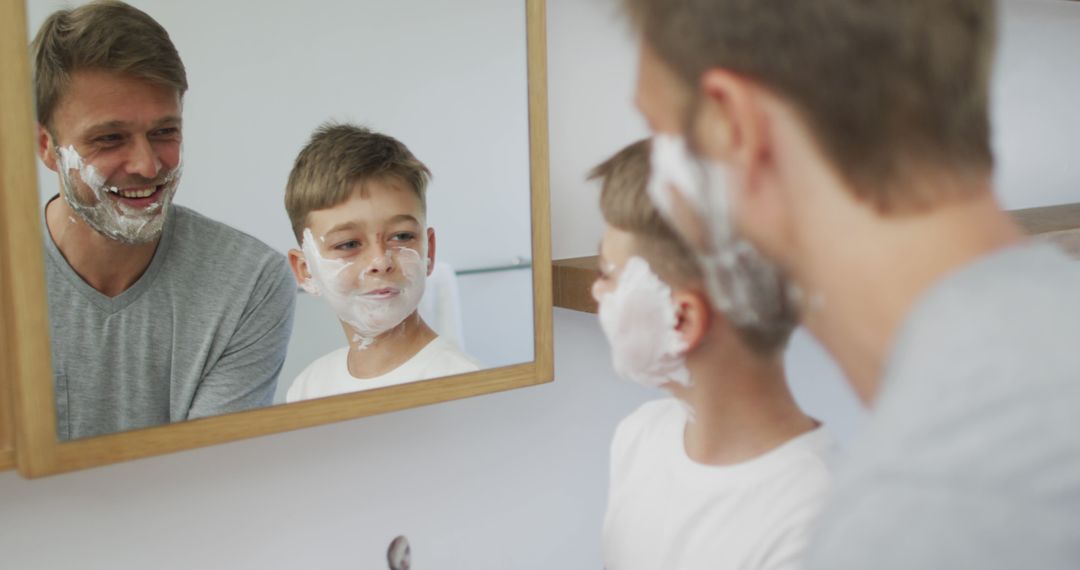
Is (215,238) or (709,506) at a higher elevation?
(215,238)

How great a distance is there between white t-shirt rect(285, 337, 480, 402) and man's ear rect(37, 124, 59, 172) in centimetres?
29

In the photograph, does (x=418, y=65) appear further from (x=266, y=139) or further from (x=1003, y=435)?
(x=1003, y=435)

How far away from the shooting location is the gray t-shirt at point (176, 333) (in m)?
0.81

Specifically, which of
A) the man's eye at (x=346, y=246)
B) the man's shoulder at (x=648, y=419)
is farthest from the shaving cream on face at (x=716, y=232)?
the man's eye at (x=346, y=246)

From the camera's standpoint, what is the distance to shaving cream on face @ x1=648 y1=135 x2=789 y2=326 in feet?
1.36

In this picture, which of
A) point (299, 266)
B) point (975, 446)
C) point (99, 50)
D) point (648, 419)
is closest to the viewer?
point (975, 446)

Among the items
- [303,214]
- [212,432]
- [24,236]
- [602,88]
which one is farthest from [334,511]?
[602,88]

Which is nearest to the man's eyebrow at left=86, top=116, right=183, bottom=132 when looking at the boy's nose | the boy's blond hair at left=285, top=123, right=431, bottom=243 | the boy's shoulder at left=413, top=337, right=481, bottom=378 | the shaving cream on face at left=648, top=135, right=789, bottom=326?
the boy's blond hair at left=285, top=123, right=431, bottom=243

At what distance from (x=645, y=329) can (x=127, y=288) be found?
48 cm

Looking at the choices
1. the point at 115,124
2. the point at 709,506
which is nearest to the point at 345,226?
the point at 115,124

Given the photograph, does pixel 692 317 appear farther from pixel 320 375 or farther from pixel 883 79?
pixel 320 375

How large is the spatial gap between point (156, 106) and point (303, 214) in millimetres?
162

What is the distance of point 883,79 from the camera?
1.19 ft

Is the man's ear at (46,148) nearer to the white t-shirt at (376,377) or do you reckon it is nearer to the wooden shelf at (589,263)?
the white t-shirt at (376,377)
